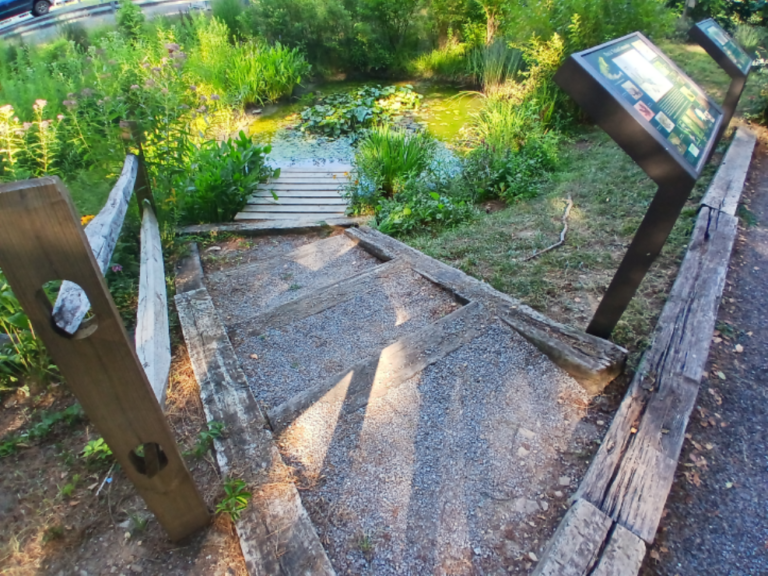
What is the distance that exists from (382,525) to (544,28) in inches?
306

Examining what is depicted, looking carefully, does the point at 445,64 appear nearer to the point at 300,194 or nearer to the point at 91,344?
the point at 300,194

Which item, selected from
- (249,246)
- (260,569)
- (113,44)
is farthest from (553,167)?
(113,44)

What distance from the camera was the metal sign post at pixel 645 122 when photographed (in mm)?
1720

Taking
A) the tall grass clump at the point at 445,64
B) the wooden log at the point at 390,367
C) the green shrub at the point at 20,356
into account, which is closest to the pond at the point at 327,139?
the tall grass clump at the point at 445,64

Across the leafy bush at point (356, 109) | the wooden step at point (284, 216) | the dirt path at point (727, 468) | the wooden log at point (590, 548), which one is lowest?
the leafy bush at point (356, 109)

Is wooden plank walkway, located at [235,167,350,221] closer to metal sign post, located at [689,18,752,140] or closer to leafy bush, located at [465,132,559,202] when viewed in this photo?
leafy bush, located at [465,132,559,202]

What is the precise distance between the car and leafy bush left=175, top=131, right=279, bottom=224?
13.7m

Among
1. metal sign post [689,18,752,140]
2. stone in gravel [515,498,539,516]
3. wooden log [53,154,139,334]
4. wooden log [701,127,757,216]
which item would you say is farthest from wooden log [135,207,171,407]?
metal sign post [689,18,752,140]

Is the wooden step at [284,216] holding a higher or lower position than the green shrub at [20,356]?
lower

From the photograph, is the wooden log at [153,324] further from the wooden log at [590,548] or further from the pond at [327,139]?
the pond at [327,139]

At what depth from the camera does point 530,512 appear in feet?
5.42

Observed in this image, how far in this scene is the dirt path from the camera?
1579mm

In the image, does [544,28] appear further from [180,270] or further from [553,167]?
[180,270]

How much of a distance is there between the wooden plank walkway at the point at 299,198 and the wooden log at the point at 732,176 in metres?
3.39
